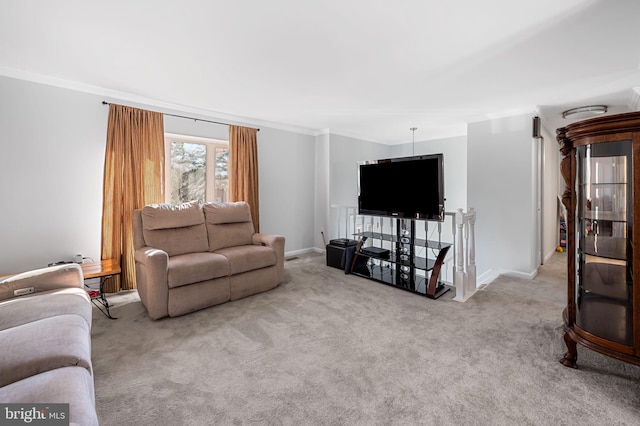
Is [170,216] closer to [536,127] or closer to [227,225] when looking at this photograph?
[227,225]

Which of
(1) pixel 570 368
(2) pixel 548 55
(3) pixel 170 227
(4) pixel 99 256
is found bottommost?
(1) pixel 570 368

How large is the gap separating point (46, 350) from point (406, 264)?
316 centimetres

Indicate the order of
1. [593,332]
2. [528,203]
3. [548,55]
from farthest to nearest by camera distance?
[528,203]
[548,55]
[593,332]

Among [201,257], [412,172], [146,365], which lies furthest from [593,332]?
[201,257]

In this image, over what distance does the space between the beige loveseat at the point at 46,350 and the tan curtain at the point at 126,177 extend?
1494mm

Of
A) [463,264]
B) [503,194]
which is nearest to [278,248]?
Result: [463,264]

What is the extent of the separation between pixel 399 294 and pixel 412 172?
1430 millimetres

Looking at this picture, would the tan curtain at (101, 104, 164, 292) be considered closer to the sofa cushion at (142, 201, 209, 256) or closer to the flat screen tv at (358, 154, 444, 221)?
the sofa cushion at (142, 201, 209, 256)

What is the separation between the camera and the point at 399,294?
322 cm

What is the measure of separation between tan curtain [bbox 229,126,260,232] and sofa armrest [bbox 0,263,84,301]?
2.40 m

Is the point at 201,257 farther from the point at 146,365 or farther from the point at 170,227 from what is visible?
the point at 146,365

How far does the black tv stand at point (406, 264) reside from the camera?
10.5 ft

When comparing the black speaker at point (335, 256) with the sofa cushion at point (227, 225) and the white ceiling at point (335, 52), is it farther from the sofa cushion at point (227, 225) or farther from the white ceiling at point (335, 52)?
the white ceiling at point (335, 52)

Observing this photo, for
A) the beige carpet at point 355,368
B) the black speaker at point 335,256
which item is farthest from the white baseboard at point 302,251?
the beige carpet at point 355,368
